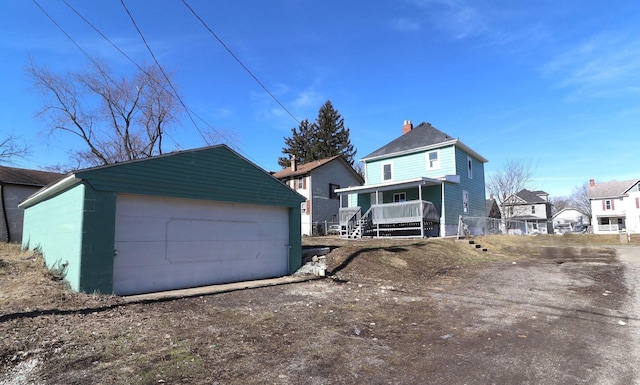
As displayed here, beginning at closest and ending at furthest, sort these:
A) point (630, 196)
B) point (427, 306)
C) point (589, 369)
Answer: point (589, 369) < point (427, 306) < point (630, 196)

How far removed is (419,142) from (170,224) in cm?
2000

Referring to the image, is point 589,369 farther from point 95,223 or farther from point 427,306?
point 95,223

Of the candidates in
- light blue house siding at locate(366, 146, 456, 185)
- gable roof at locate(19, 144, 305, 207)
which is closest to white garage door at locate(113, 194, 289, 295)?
gable roof at locate(19, 144, 305, 207)

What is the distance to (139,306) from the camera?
740 cm

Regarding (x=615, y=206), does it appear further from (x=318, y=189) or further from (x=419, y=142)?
(x=318, y=189)

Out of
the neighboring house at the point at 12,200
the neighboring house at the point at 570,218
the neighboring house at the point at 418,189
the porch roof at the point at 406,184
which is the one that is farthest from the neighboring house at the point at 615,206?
the neighboring house at the point at 12,200

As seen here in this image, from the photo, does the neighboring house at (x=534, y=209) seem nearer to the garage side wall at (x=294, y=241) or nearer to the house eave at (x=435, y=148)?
the house eave at (x=435, y=148)

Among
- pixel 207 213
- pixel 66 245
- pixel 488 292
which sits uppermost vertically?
pixel 207 213

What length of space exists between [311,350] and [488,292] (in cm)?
633

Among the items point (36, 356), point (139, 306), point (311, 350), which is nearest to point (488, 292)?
point (311, 350)

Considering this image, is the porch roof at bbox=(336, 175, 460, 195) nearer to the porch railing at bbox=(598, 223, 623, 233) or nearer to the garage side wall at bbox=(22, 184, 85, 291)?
the garage side wall at bbox=(22, 184, 85, 291)

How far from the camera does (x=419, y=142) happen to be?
84.5ft

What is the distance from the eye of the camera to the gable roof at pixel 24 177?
21461mm

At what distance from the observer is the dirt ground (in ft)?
13.9
